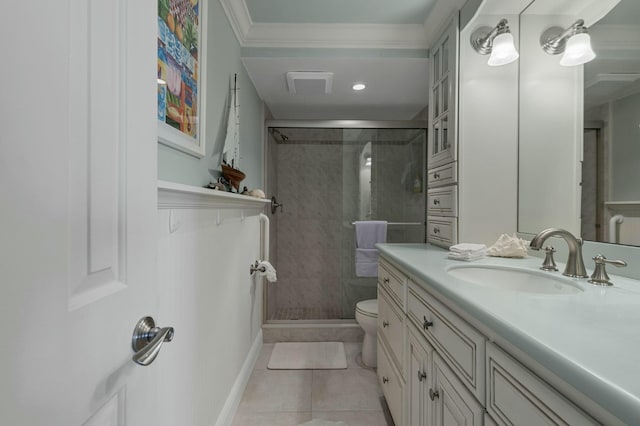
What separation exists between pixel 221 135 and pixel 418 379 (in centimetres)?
142

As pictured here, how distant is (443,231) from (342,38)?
1390 millimetres

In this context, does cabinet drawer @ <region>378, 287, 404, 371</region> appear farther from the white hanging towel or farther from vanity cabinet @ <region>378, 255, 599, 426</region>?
the white hanging towel

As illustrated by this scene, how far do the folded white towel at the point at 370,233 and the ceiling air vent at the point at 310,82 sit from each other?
1227 millimetres

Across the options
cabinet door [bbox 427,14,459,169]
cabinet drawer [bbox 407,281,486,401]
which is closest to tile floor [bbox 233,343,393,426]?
cabinet drawer [bbox 407,281,486,401]

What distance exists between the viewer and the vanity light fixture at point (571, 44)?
112 cm

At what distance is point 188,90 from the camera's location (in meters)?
1.10

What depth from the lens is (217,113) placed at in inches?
56.6

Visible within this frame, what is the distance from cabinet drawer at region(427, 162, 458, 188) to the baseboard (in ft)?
5.38

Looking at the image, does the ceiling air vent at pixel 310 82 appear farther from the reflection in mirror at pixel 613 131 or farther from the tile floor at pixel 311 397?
the tile floor at pixel 311 397

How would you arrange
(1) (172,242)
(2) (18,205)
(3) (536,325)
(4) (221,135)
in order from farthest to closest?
(4) (221,135) → (1) (172,242) → (3) (536,325) → (2) (18,205)

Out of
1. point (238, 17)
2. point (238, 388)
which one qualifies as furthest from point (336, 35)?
point (238, 388)

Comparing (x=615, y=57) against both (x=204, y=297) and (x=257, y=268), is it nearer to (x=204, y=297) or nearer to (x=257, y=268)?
(x=204, y=297)

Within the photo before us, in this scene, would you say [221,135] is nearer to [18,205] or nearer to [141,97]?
[141,97]

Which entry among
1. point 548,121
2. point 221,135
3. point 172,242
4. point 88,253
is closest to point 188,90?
point 221,135
